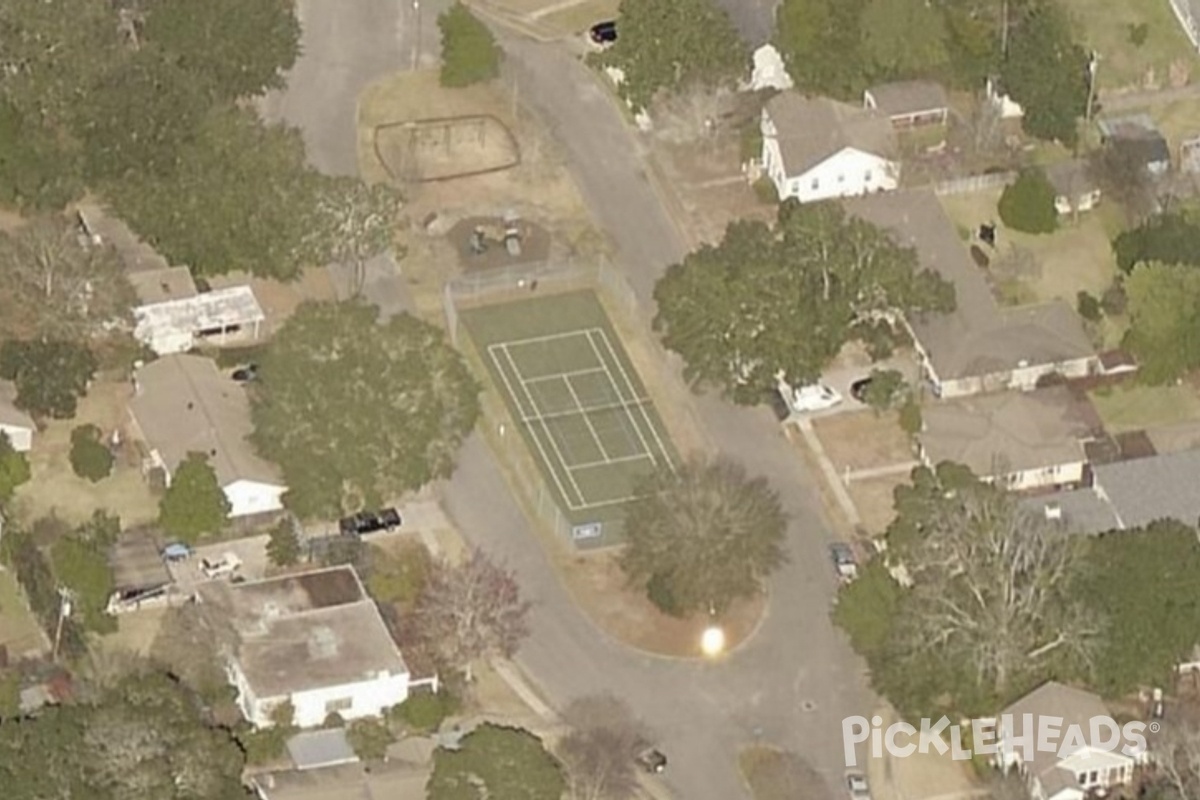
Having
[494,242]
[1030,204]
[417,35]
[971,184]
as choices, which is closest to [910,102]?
[971,184]

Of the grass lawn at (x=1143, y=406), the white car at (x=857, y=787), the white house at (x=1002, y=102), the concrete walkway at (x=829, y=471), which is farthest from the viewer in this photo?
the white house at (x=1002, y=102)

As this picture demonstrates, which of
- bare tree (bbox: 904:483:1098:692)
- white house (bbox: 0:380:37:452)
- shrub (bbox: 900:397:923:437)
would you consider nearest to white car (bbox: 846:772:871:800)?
bare tree (bbox: 904:483:1098:692)

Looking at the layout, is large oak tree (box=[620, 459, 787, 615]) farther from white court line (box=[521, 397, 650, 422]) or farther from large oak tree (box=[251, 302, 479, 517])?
white court line (box=[521, 397, 650, 422])

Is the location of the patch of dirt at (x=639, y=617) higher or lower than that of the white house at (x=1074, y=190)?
lower

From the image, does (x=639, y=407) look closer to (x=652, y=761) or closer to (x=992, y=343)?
(x=992, y=343)

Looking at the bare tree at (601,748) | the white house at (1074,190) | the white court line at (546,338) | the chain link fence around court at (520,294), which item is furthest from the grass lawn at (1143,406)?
the bare tree at (601,748)

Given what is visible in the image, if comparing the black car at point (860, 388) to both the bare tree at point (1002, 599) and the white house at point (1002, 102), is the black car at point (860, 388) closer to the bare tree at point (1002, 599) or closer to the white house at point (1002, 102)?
the bare tree at point (1002, 599)

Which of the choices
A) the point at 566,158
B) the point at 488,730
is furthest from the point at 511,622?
the point at 566,158

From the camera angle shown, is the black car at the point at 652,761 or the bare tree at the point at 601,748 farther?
the black car at the point at 652,761

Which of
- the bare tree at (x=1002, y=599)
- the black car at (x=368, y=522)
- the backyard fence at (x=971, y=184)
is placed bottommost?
the bare tree at (x=1002, y=599)
